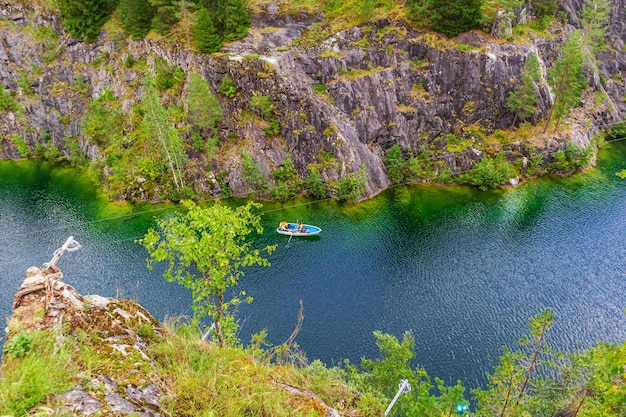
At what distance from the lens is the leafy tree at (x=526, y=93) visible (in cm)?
5572

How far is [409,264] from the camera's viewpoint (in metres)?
41.3

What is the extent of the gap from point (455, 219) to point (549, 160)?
69.2 ft

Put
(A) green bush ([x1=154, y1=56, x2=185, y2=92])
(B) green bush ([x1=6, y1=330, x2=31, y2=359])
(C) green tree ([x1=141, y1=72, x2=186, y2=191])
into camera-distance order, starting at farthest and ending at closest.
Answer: (A) green bush ([x1=154, y1=56, x2=185, y2=92]) → (C) green tree ([x1=141, y1=72, x2=186, y2=191]) → (B) green bush ([x1=6, y1=330, x2=31, y2=359])

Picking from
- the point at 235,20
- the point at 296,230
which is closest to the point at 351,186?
the point at 296,230

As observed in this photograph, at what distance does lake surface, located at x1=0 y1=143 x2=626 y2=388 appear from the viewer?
33062 mm

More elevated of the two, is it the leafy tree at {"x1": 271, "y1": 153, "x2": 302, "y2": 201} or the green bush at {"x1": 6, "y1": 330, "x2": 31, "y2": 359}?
the green bush at {"x1": 6, "y1": 330, "x2": 31, "y2": 359}

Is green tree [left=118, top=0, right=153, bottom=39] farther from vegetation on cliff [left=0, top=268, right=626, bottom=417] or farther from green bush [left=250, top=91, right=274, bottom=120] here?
vegetation on cliff [left=0, top=268, right=626, bottom=417]

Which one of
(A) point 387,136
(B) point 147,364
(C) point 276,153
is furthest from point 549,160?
(B) point 147,364

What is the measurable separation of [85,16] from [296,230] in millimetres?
51939

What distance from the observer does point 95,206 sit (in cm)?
5153

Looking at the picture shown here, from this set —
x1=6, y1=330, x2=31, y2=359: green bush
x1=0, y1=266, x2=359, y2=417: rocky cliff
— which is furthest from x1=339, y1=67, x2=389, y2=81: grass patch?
x1=6, y1=330, x2=31, y2=359: green bush

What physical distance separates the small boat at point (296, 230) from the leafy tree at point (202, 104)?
18422mm

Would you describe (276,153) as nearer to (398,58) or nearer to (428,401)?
(398,58)

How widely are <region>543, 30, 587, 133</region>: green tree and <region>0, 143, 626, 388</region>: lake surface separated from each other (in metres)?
10.9
